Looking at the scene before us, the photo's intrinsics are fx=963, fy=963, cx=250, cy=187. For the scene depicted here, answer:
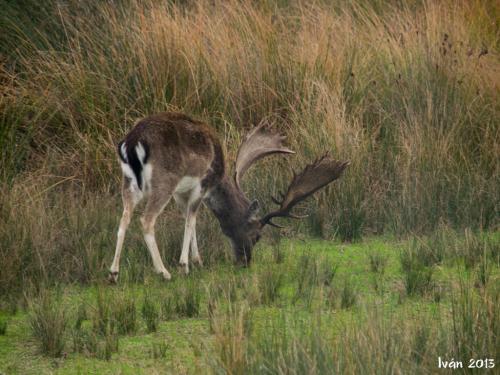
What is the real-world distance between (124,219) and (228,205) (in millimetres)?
1301

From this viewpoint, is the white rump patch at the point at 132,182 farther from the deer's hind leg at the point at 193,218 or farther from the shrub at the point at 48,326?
the shrub at the point at 48,326

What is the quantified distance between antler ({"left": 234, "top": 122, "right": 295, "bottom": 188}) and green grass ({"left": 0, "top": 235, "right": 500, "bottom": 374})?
0.90m

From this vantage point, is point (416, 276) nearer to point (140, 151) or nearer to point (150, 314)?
point (150, 314)

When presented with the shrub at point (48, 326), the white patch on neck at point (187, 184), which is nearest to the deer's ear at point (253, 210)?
the white patch on neck at point (187, 184)

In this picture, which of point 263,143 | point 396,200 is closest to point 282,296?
point 263,143

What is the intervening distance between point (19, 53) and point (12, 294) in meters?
5.14

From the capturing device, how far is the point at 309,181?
9.38 metres

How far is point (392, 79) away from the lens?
12625mm

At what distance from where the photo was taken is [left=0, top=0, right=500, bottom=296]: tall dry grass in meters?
10.6

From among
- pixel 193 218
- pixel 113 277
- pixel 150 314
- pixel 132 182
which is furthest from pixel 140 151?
pixel 150 314

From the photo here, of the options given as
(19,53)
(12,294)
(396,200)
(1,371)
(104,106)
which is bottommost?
(1,371)

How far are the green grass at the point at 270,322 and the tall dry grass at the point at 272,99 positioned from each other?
1.11 meters

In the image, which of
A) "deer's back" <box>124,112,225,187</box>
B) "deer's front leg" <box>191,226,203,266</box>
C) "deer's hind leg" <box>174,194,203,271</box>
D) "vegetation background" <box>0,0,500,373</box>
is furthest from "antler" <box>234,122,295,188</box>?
"vegetation background" <box>0,0,500,373</box>

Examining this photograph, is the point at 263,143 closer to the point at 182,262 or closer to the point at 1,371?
the point at 182,262
